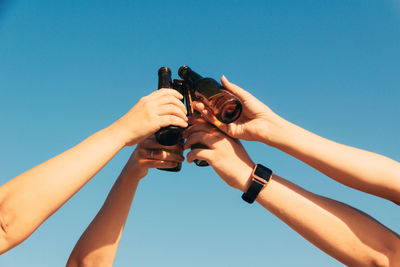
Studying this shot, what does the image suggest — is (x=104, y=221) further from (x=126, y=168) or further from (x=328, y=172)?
(x=328, y=172)

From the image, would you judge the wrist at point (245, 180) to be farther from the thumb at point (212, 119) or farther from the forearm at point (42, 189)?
the forearm at point (42, 189)

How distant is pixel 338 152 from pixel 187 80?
125cm

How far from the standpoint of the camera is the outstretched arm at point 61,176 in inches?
61.2

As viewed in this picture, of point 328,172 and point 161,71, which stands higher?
point 161,71

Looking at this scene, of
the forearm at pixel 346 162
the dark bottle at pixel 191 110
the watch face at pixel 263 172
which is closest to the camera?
the forearm at pixel 346 162

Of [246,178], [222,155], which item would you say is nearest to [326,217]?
[246,178]

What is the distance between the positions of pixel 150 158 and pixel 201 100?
607mm

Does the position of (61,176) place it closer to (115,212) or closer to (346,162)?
(115,212)

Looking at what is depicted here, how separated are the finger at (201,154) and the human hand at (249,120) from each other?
0.20 meters

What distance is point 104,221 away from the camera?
8.01ft

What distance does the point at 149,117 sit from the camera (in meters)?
1.94

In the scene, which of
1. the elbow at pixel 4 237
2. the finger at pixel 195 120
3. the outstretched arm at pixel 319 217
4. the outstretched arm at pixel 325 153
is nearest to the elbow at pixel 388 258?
the outstretched arm at pixel 319 217

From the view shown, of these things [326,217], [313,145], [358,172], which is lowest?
[326,217]

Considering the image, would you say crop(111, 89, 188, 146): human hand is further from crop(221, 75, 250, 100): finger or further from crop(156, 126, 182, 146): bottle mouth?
crop(221, 75, 250, 100): finger
